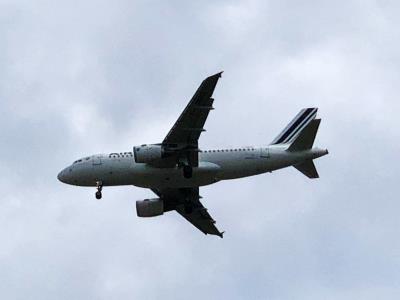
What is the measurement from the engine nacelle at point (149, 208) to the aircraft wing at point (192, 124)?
35.0 feet

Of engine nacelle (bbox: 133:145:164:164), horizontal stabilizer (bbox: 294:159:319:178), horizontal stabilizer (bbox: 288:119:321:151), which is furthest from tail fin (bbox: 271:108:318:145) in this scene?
engine nacelle (bbox: 133:145:164:164)

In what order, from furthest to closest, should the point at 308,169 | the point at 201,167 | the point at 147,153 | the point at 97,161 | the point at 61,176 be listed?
the point at 61,176, the point at 97,161, the point at 308,169, the point at 201,167, the point at 147,153

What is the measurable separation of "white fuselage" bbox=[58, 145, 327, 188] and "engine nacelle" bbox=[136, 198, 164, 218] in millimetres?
6363

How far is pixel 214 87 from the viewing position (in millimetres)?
86250

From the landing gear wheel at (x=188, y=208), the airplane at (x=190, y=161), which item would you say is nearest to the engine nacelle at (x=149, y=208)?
the landing gear wheel at (x=188, y=208)

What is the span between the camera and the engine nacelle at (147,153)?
303 ft

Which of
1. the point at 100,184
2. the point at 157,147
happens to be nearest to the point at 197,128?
the point at 157,147

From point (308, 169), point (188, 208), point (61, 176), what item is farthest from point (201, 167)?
point (61, 176)

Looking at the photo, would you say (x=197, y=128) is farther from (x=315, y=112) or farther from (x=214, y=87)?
(x=315, y=112)

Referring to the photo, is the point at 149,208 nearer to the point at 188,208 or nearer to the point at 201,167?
the point at 188,208

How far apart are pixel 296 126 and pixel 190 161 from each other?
400 inches

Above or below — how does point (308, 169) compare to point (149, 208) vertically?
below

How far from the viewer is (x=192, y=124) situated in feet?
297

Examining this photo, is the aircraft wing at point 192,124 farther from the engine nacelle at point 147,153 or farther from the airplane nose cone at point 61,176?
the airplane nose cone at point 61,176
